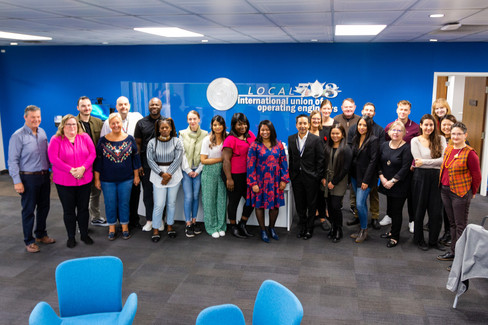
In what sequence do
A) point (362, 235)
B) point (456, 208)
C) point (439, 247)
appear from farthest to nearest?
point (362, 235) → point (439, 247) → point (456, 208)

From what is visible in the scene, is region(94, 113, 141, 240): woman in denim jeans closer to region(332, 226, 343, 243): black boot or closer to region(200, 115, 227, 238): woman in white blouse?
region(200, 115, 227, 238): woman in white blouse

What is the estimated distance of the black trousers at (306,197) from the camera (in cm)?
479

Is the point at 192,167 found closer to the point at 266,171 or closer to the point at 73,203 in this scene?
the point at 266,171

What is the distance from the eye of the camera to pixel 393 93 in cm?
719

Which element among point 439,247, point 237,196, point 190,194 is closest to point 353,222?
point 439,247

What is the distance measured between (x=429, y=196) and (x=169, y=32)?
394cm

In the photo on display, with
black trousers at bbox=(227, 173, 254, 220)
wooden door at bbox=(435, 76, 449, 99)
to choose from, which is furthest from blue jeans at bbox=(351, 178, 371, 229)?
wooden door at bbox=(435, 76, 449, 99)

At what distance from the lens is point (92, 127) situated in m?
5.04

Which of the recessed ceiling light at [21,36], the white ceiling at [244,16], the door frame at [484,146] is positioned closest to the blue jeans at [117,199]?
the white ceiling at [244,16]

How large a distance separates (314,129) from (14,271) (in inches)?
143

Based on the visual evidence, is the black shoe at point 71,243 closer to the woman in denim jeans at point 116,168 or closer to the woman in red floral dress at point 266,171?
the woman in denim jeans at point 116,168

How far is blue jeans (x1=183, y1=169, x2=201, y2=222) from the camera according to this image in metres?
5.07

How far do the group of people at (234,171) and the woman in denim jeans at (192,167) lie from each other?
0.01 metres

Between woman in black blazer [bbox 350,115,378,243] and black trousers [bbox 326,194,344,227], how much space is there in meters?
0.22
